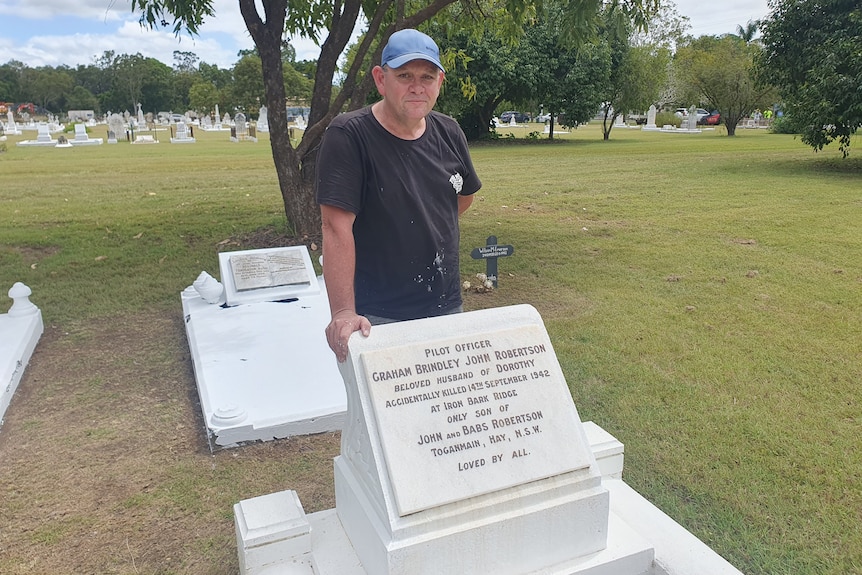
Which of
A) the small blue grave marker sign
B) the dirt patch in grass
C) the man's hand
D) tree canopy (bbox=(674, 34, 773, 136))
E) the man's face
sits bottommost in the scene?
the dirt patch in grass

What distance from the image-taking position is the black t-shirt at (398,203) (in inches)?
86.4

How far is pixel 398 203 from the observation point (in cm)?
227

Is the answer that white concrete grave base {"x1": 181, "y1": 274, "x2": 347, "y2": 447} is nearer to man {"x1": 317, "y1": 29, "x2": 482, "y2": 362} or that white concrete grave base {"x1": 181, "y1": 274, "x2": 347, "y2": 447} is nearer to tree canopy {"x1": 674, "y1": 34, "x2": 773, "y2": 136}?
man {"x1": 317, "y1": 29, "x2": 482, "y2": 362}

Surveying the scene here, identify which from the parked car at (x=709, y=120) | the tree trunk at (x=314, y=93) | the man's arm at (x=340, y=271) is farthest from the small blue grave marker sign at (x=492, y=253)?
the parked car at (x=709, y=120)

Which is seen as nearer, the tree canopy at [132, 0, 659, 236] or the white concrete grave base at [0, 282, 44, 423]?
the white concrete grave base at [0, 282, 44, 423]

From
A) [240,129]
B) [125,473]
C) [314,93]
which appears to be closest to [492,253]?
[314,93]

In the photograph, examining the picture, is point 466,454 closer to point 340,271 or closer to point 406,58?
point 340,271

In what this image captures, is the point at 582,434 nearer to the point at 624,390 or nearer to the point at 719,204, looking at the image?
the point at 624,390

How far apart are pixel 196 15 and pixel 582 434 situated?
7244 mm

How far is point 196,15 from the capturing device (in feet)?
24.8

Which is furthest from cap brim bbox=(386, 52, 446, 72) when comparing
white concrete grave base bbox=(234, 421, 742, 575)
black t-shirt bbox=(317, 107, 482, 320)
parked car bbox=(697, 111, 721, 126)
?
parked car bbox=(697, 111, 721, 126)

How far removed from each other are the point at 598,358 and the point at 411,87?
321cm

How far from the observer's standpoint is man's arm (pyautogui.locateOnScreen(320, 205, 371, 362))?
2191mm

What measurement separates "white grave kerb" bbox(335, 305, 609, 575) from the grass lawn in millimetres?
988
